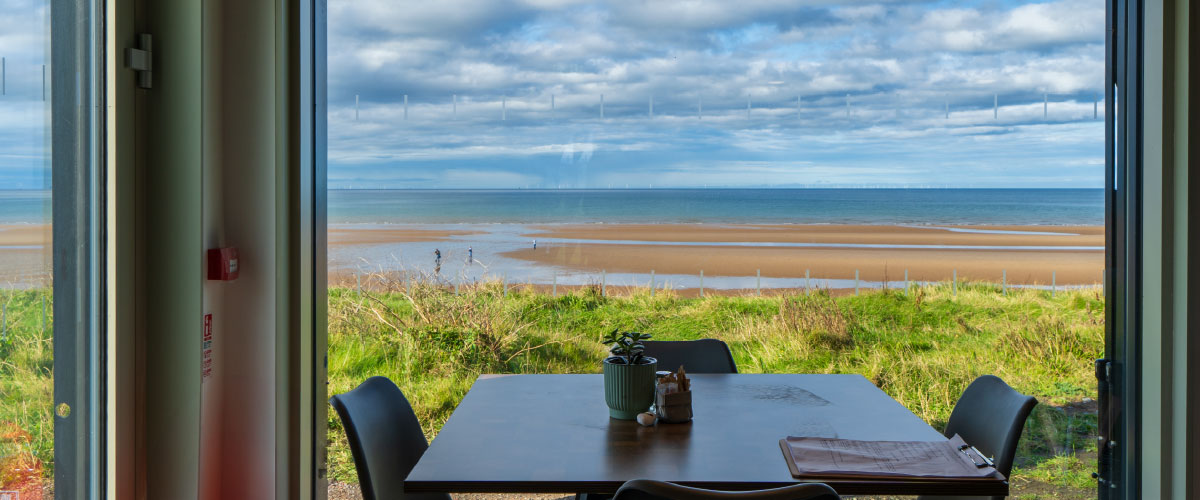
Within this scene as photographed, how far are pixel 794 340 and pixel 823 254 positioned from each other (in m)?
0.41

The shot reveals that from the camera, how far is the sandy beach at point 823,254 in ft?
10.3

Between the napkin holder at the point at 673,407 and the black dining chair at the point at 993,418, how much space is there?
2.42ft

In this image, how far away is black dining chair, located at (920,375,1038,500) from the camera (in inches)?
73.2

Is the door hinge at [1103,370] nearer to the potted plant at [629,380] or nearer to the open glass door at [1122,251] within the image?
the open glass door at [1122,251]

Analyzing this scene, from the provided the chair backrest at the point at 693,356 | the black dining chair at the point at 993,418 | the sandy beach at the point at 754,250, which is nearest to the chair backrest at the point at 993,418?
the black dining chair at the point at 993,418

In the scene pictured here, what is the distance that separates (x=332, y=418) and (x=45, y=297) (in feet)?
3.44

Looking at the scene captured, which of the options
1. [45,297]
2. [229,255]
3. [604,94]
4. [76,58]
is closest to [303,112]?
[229,255]

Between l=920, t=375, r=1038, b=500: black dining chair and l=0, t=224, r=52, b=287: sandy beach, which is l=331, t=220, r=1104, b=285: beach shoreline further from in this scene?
l=0, t=224, r=52, b=287: sandy beach

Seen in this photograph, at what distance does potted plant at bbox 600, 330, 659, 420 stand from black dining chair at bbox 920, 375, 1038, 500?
2.74 ft

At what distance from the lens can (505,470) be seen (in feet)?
4.77

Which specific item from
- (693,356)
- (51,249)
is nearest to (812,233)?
(693,356)

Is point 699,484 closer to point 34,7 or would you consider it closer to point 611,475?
point 611,475

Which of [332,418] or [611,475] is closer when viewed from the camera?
[611,475]

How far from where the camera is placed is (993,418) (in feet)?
6.57
